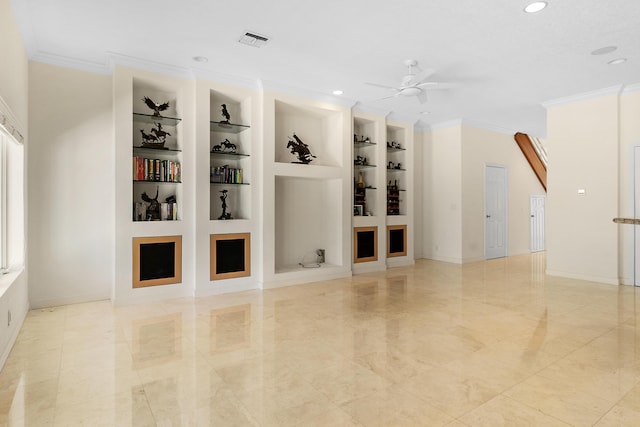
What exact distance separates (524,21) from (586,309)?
328 cm

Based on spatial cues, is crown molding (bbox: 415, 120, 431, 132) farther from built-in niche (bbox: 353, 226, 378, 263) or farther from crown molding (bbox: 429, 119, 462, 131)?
built-in niche (bbox: 353, 226, 378, 263)

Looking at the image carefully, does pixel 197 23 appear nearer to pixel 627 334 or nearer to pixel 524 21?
pixel 524 21

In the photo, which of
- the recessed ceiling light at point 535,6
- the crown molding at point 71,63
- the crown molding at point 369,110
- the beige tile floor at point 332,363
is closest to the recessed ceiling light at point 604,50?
the recessed ceiling light at point 535,6

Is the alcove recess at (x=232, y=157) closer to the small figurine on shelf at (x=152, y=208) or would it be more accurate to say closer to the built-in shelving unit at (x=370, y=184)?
the small figurine on shelf at (x=152, y=208)

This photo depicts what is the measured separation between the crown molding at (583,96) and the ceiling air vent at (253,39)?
507 cm

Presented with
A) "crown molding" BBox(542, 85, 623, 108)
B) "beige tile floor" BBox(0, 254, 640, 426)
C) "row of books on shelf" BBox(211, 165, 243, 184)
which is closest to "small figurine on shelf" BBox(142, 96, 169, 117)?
"row of books on shelf" BBox(211, 165, 243, 184)

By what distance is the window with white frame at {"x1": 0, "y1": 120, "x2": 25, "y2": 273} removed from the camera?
3.55 meters

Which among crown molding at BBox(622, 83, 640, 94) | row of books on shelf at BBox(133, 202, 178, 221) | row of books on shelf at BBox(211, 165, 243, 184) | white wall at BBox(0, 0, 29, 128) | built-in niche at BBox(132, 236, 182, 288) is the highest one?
crown molding at BBox(622, 83, 640, 94)

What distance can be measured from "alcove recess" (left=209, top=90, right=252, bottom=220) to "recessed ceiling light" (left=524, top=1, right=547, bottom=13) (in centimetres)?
363

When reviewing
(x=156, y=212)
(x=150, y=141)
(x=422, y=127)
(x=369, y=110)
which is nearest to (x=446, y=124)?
(x=422, y=127)

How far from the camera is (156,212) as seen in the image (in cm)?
493

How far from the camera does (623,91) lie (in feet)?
18.5

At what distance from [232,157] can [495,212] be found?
6156 millimetres

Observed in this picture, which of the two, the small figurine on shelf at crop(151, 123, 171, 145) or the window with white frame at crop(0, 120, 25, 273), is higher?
the small figurine on shelf at crop(151, 123, 171, 145)
